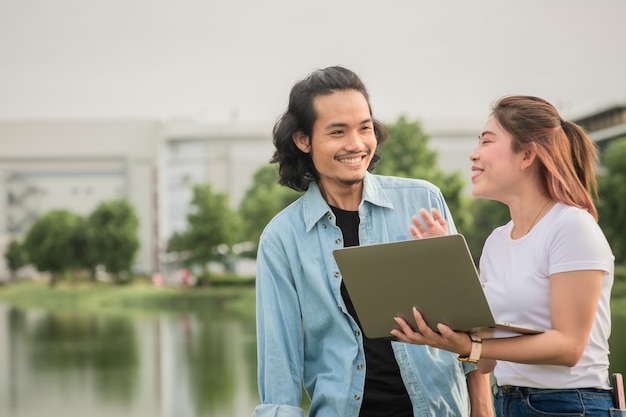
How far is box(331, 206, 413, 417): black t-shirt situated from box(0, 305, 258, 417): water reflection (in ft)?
19.6

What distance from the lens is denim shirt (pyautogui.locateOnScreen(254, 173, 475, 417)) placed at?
6.25 ft

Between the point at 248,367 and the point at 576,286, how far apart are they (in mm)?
9547

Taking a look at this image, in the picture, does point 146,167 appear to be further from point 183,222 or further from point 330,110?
point 330,110

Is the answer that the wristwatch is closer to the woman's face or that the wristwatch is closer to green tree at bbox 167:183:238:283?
the woman's face

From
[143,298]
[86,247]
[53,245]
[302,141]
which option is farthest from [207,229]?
[302,141]

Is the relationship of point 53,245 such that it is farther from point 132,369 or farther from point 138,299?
point 132,369

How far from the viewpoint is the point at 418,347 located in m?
1.92

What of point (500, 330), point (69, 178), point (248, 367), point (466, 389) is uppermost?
point (69, 178)

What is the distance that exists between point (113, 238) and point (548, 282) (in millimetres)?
31846

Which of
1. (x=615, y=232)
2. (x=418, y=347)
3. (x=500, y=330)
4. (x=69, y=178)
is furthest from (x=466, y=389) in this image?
(x=69, y=178)

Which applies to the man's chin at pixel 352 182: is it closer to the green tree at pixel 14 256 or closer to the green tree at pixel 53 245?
the green tree at pixel 53 245

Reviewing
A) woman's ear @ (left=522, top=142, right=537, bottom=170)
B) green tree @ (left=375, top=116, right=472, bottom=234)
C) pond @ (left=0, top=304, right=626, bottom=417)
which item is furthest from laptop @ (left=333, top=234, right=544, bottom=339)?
green tree @ (left=375, top=116, right=472, bottom=234)

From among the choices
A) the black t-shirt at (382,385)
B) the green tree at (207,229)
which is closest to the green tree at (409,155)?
the green tree at (207,229)

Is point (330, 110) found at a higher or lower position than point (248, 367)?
higher
